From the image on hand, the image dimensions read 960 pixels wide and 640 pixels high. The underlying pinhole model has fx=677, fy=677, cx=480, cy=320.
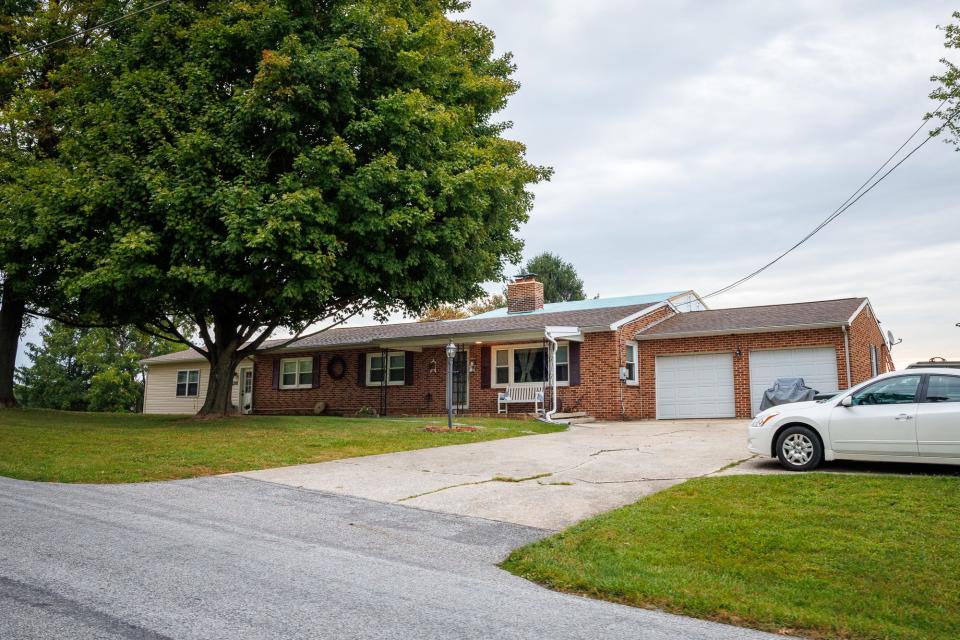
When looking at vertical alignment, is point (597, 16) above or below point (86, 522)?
above

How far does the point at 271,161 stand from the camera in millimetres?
14758

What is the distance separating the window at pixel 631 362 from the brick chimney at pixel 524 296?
651 cm

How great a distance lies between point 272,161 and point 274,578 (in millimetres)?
11639

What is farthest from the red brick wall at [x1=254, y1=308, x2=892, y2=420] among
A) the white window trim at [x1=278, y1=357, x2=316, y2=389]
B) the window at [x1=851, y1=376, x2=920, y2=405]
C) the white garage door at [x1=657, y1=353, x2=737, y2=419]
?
the window at [x1=851, y1=376, x2=920, y2=405]

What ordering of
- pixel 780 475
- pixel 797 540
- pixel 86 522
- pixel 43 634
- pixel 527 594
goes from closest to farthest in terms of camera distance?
pixel 43 634, pixel 527 594, pixel 797 540, pixel 86 522, pixel 780 475

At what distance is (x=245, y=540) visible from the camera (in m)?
6.07

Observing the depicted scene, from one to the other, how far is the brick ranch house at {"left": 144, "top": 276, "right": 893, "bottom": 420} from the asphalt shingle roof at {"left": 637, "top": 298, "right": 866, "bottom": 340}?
0.12 ft

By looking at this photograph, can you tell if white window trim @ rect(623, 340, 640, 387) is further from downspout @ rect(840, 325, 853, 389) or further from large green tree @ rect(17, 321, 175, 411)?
large green tree @ rect(17, 321, 175, 411)

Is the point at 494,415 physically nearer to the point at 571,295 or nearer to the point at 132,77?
the point at 132,77

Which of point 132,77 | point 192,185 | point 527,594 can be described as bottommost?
point 527,594

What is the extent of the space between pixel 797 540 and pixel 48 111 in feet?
64.7

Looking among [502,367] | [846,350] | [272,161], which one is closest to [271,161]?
[272,161]

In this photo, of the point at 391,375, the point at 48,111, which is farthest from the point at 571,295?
the point at 48,111

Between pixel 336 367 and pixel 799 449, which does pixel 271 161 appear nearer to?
pixel 799 449
